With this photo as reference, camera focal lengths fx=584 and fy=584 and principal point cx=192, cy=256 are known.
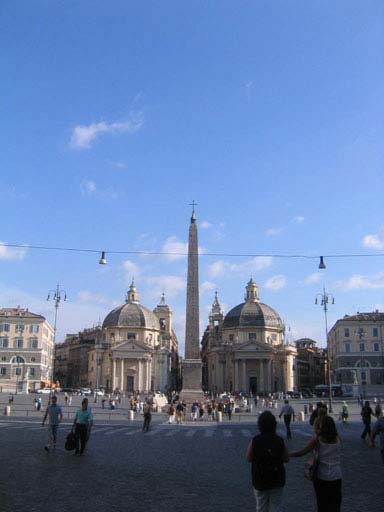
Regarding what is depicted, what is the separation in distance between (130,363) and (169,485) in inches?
2970

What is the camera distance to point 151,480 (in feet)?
33.9

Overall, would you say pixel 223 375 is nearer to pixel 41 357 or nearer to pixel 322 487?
pixel 41 357

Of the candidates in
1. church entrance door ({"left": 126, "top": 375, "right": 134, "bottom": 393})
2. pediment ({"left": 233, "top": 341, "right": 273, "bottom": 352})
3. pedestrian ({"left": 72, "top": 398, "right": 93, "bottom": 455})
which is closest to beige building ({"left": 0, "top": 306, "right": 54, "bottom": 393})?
church entrance door ({"left": 126, "top": 375, "right": 134, "bottom": 393})

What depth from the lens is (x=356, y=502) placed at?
8680 millimetres

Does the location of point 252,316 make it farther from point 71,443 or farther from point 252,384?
point 71,443

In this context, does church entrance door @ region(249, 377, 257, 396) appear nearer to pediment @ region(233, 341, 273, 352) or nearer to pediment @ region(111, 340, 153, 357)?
pediment @ region(233, 341, 273, 352)

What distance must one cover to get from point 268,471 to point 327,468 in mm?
826

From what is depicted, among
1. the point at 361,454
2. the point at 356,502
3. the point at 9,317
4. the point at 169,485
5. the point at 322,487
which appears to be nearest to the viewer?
the point at 322,487

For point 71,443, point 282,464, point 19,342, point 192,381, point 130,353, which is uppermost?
point 19,342

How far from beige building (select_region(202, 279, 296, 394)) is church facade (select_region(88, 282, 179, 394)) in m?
8.64

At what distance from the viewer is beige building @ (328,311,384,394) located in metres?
78.0

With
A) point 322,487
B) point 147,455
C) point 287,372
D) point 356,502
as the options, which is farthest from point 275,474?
point 287,372

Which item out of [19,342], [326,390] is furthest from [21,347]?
[326,390]

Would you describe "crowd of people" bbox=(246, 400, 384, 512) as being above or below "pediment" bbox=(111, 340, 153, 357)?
below
